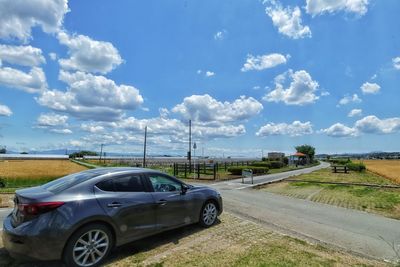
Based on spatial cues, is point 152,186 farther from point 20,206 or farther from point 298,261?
point 298,261

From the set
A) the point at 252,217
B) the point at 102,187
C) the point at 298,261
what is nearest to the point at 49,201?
the point at 102,187

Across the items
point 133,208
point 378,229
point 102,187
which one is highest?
point 102,187

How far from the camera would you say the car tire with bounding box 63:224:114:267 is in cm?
462

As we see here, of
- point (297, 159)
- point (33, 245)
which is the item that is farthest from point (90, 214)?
point (297, 159)

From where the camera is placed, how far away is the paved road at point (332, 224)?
6.63 meters

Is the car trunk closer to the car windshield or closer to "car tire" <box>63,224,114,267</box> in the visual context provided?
the car windshield

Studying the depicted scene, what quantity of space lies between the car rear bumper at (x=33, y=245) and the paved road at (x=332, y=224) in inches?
195

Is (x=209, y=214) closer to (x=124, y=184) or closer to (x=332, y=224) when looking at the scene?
(x=124, y=184)

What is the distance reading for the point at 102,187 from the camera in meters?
5.27

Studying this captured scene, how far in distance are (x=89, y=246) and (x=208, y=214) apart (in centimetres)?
306

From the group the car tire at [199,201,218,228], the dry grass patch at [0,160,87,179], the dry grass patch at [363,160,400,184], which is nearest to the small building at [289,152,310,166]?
the dry grass patch at [363,160,400,184]

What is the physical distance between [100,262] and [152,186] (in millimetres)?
1621

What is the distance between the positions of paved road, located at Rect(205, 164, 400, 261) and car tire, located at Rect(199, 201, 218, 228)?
1.59 m

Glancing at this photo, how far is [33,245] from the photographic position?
14.5ft
